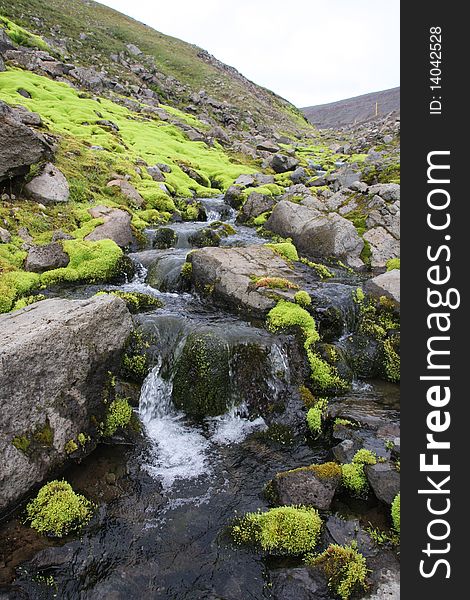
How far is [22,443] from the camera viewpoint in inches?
307

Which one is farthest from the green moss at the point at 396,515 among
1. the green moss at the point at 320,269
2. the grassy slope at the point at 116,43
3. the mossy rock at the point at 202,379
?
the grassy slope at the point at 116,43

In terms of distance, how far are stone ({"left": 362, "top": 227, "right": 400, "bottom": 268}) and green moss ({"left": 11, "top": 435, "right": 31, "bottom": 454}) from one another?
52.2 ft

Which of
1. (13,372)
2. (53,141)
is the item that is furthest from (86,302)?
(53,141)

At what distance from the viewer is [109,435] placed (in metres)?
9.70

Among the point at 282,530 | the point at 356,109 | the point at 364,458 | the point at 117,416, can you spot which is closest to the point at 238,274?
the point at 117,416

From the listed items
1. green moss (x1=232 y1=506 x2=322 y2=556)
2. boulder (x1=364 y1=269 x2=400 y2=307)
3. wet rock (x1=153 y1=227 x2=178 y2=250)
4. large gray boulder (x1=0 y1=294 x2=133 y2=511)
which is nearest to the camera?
green moss (x1=232 y1=506 x2=322 y2=556)

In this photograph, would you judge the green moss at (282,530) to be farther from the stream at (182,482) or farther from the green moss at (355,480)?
the green moss at (355,480)

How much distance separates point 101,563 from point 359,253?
54.0 feet

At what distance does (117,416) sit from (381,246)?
15229mm

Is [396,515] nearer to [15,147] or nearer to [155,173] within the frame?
[15,147]

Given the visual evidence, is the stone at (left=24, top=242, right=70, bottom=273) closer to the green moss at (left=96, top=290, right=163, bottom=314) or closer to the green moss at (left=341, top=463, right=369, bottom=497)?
the green moss at (left=96, top=290, right=163, bottom=314)

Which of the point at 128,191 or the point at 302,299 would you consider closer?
the point at 302,299

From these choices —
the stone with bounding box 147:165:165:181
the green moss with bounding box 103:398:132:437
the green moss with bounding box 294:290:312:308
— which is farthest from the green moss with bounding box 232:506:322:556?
the stone with bounding box 147:165:165:181

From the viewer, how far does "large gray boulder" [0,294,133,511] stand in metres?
7.62
